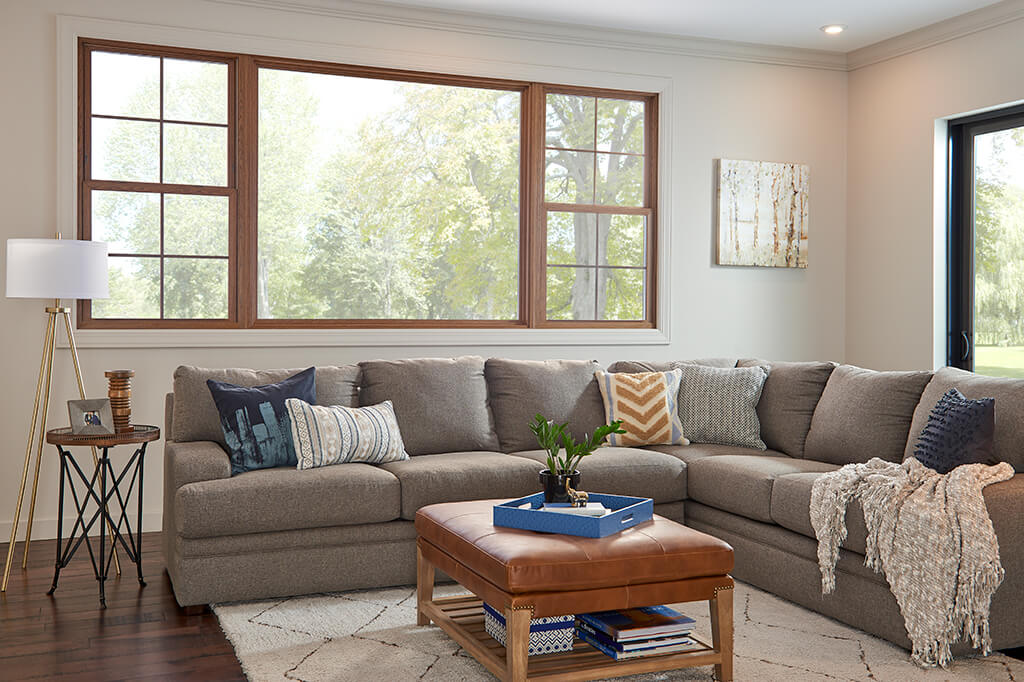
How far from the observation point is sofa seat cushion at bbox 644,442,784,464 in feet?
14.7

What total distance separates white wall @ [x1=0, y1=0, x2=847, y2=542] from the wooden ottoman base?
8.39 ft

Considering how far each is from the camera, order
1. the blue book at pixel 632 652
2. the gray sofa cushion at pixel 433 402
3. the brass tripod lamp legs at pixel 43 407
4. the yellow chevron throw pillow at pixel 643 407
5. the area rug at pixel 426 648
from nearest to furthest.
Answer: the blue book at pixel 632 652 → the area rug at pixel 426 648 → the brass tripod lamp legs at pixel 43 407 → the gray sofa cushion at pixel 433 402 → the yellow chevron throw pillow at pixel 643 407

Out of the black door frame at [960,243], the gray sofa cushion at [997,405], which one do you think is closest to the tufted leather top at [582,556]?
the gray sofa cushion at [997,405]

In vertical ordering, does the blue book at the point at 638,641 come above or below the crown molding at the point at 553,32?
below

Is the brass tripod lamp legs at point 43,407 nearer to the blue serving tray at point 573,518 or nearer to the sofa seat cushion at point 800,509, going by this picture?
the blue serving tray at point 573,518

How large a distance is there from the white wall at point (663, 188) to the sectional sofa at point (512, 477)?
2.65 feet

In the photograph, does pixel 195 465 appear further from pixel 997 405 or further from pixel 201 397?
pixel 997 405

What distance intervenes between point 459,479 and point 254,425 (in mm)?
874

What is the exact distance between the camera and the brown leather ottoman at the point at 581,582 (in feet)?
8.68

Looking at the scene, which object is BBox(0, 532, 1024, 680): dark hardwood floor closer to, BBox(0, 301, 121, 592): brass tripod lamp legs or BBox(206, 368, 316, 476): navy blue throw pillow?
BBox(0, 301, 121, 592): brass tripod lamp legs

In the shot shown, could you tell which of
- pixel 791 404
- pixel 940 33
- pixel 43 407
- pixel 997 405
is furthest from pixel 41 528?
pixel 940 33

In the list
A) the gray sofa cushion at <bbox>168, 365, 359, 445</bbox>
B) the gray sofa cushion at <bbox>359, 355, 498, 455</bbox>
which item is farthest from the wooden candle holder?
the gray sofa cushion at <bbox>359, 355, 498, 455</bbox>

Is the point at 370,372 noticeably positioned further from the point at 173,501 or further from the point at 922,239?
the point at 922,239

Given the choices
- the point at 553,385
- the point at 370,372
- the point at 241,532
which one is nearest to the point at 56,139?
the point at 370,372
